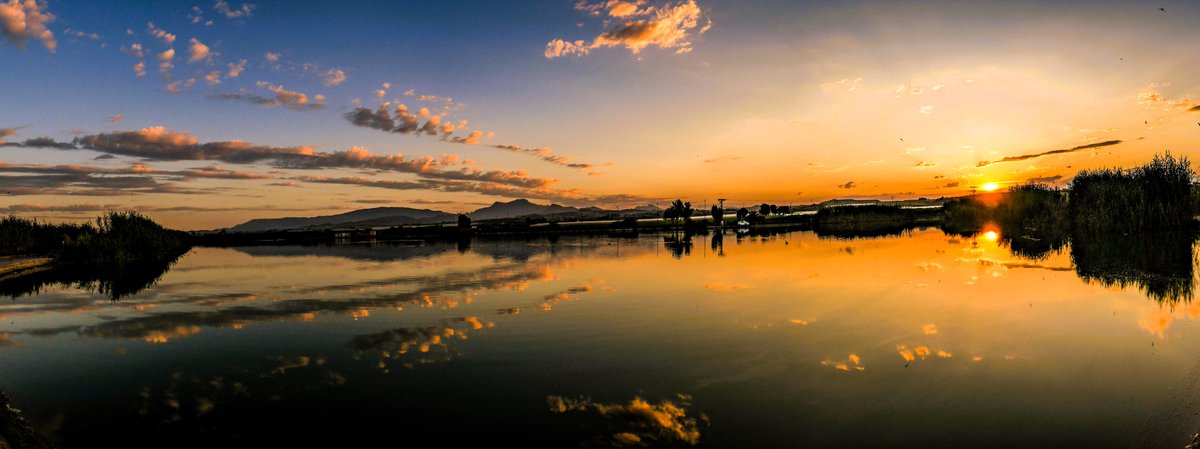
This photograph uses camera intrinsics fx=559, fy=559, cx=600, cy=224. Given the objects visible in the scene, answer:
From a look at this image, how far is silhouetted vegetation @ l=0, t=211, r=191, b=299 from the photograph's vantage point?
26.0m

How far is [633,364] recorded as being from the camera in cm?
1059

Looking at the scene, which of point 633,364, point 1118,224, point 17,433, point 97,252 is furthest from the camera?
point 1118,224

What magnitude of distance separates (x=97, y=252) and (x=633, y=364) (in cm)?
4377

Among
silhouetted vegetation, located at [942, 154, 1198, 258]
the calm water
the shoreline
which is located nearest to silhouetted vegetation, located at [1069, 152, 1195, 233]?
silhouetted vegetation, located at [942, 154, 1198, 258]

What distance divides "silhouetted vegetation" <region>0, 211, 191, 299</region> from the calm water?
5.83 metres

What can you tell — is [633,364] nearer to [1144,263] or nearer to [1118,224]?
[1144,263]

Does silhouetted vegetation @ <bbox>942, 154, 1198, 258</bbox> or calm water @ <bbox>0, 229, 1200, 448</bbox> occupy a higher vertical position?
silhouetted vegetation @ <bbox>942, 154, 1198, 258</bbox>

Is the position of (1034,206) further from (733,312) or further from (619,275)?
(733,312)

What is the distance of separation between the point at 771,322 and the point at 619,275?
11.6 meters

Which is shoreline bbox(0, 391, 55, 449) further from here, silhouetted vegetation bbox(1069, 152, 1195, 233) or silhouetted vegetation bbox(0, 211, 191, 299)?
silhouetted vegetation bbox(1069, 152, 1195, 233)

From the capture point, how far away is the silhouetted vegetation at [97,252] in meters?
26.0

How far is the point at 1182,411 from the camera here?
780 centimetres

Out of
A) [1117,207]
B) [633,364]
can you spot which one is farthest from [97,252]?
[1117,207]

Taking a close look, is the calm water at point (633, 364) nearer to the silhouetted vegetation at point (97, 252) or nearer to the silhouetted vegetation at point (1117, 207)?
the silhouetted vegetation at point (97, 252)
